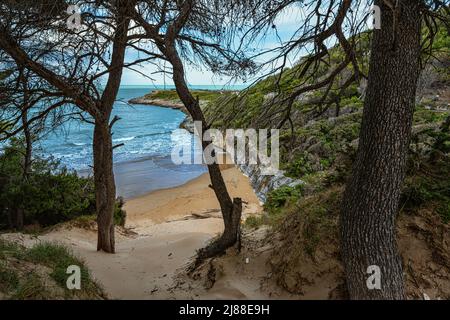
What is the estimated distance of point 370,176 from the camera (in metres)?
3.52

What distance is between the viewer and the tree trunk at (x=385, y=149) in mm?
3391

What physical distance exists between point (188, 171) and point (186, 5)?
13534 mm

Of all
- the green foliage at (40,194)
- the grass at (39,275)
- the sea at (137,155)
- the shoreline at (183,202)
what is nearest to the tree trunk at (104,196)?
the sea at (137,155)

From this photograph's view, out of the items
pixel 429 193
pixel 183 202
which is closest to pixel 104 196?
pixel 429 193

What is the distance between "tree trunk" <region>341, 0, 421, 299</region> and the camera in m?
3.39

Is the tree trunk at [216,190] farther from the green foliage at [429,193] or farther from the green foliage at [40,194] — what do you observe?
the green foliage at [40,194]

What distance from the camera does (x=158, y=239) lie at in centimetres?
835

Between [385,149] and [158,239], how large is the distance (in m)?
6.09

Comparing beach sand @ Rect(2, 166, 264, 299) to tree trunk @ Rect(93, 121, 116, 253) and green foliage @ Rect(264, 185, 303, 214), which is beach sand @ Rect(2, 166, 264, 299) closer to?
tree trunk @ Rect(93, 121, 116, 253)

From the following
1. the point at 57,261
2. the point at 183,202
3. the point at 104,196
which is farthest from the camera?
the point at 183,202

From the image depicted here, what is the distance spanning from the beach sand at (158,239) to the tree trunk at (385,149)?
145 cm

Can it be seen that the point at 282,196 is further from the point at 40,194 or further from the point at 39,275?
the point at 39,275

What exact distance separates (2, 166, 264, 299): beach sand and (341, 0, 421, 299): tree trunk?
57.1 inches
